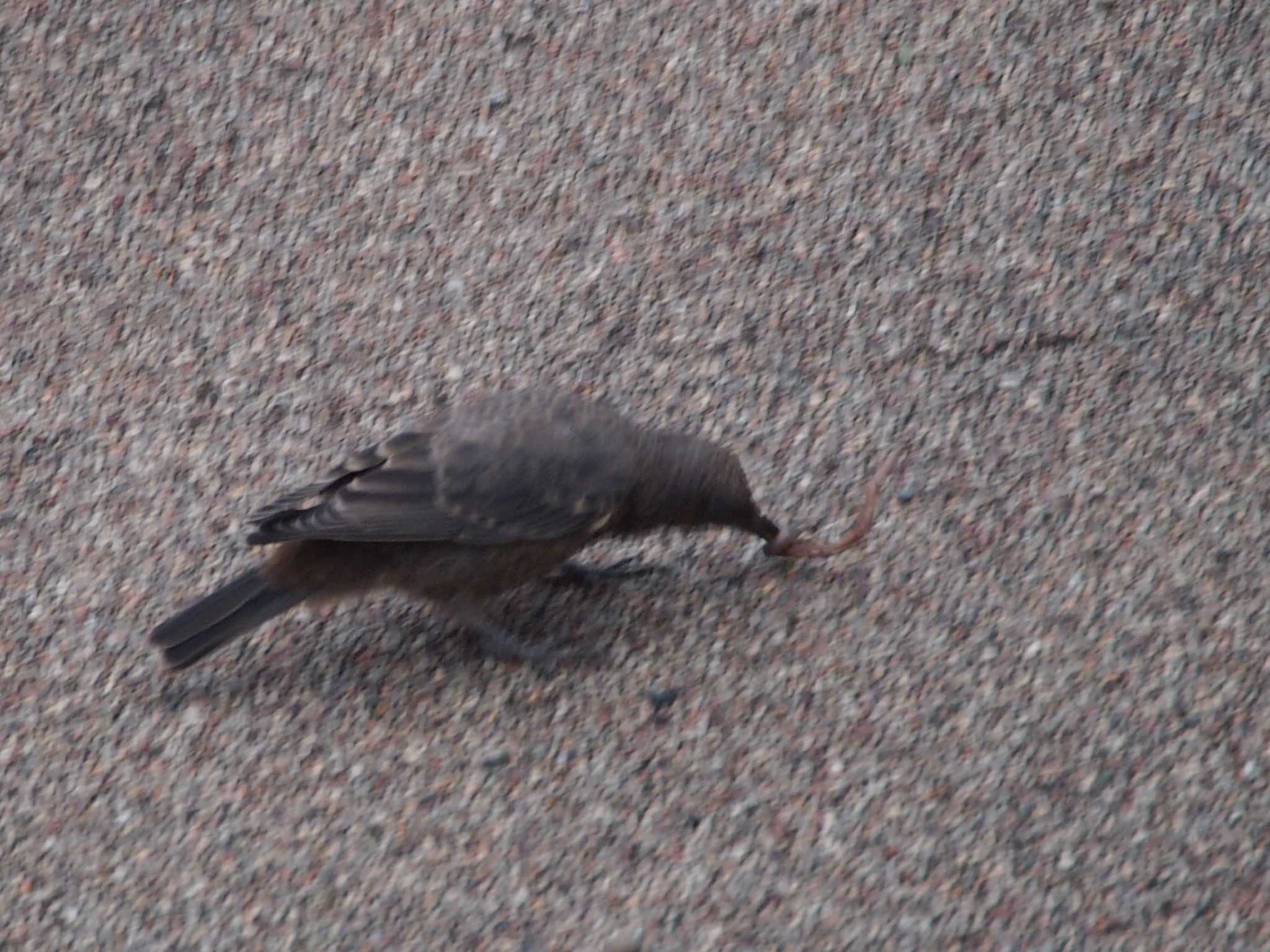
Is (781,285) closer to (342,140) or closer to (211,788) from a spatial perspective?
(342,140)

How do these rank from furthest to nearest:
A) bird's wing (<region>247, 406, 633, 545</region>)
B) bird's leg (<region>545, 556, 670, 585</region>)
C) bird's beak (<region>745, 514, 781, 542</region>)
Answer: bird's leg (<region>545, 556, 670, 585</region>) < bird's beak (<region>745, 514, 781, 542</region>) < bird's wing (<region>247, 406, 633, 545</region>)

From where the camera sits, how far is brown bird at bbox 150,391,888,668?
15.0 feet

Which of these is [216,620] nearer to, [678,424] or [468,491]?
[468,491]

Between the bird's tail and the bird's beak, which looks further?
the bird's beak

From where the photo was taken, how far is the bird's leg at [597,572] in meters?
4.99

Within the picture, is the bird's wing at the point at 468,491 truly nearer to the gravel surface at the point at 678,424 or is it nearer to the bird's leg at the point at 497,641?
the bird's leg at the point at 497,641

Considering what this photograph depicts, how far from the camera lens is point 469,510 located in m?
4.58

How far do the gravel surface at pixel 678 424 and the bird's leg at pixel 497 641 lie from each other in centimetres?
6

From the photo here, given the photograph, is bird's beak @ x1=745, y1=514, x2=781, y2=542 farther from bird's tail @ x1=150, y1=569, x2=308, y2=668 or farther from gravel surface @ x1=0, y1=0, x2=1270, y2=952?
bird's tail @ x1=150, y1=569, x2=308, y2=668

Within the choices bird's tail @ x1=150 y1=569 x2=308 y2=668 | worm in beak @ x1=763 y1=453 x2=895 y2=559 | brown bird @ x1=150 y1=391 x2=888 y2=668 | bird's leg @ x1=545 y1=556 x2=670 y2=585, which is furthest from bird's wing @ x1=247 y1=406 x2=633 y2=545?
worm in beak @ x1=763 y1=453 x2=895 y2=559

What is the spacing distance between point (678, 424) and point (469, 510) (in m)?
0.99

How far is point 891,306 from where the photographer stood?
18.4 feet

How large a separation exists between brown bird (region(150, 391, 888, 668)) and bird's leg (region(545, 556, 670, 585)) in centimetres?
24

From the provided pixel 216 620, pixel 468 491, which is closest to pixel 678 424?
pixel 468 491
